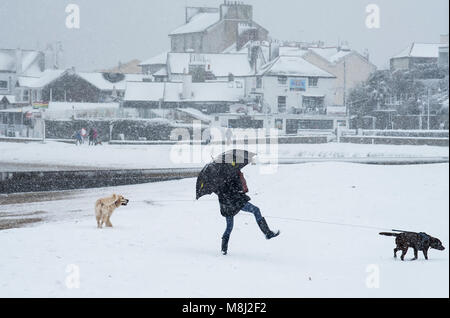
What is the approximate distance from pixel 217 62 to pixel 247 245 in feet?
123

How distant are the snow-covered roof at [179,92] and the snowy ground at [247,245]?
2822 centimetres

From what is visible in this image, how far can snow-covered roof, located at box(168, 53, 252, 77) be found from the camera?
46.2 m

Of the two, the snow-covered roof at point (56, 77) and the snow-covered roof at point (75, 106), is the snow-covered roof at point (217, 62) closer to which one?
the snow-covered roof at point (56, 77)

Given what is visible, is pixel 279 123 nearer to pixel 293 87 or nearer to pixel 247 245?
pixel 293 87

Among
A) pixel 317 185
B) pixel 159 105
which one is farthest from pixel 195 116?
pixel 317 185

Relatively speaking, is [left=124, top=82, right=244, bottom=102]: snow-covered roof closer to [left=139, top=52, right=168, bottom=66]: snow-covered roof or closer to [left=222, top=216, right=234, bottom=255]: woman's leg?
[left=139, top=52, right=168, bottom=66]: snow-covered roof

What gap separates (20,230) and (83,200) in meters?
6.30

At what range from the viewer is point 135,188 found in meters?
19.5

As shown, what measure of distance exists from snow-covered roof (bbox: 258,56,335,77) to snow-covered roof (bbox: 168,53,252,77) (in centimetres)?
193

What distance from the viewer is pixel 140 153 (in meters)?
32.0

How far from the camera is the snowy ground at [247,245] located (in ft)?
23.4

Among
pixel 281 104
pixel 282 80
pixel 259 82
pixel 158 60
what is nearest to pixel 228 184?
pixel 281 104
